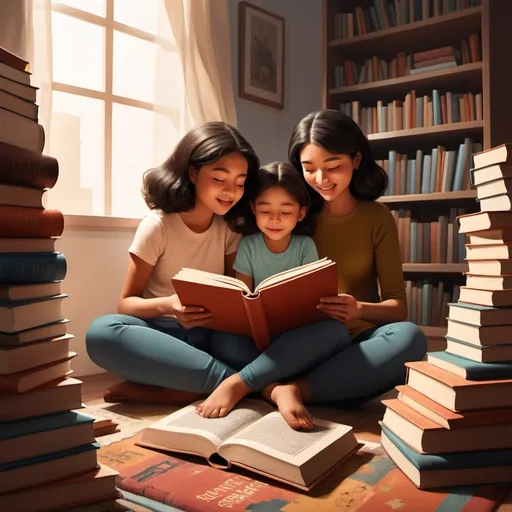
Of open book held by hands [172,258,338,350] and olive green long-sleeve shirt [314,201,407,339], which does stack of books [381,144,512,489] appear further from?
olive green long-sleeve shirt [314,201,407,339]

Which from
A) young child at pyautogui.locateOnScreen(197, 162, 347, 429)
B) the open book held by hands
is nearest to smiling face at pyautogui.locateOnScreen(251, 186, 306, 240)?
young child at pyautogui.locateOnScreen(197, 162, 347, 429)

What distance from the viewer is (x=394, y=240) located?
1759mm

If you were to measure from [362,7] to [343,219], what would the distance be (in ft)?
5.89


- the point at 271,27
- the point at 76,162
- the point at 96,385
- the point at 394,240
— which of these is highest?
the point at 271,27

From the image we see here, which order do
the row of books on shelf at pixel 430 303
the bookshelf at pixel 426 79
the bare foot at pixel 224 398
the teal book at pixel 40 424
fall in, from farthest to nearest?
the row of books on shelf at pixel 430 303 < the bookshelf at pixel 426 79 < the bare foot at pixel 224 398 < the teal book at pixel 40 424

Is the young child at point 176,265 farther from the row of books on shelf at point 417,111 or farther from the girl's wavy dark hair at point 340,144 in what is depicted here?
the row of books on shelf at point 417,111

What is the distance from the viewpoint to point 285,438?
1102mm

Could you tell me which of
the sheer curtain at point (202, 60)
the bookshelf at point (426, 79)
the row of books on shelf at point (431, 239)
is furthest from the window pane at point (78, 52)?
the row of books on shelf at point (431, 239)

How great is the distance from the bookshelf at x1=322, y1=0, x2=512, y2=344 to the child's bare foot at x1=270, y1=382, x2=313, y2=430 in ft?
4.92

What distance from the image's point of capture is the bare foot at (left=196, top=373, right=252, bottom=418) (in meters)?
1.27

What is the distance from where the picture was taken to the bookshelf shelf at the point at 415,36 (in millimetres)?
2629

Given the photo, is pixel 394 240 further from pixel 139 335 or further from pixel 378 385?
pixel 139 335

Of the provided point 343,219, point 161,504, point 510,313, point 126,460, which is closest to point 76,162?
point 343,219

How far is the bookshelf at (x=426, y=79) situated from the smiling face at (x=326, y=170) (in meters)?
1.11
